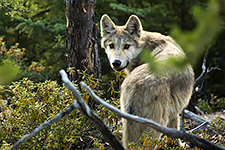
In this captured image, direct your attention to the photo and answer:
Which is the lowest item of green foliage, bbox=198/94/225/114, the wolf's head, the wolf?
green foliage, bbox=198/94/225/114

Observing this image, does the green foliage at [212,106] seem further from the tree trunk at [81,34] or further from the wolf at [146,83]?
the tree trunk at [81,34]

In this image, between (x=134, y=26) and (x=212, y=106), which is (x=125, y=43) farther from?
(x=212, y=106)

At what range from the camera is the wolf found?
305 cm

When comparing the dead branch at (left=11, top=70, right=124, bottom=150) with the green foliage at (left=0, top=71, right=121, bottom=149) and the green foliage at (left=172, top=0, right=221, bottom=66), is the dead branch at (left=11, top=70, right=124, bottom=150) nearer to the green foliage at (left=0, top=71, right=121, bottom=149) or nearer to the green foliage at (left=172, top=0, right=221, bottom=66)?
the green foliage at (left=0, top=71, right=121, bottom=149)

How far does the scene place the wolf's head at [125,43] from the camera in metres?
4.00

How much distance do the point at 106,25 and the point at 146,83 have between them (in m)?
1.78

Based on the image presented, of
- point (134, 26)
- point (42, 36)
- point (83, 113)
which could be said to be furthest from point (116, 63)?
point (42, 36)

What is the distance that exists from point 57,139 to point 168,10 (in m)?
6.56

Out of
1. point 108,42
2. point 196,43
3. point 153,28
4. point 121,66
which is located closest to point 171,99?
point 121,66

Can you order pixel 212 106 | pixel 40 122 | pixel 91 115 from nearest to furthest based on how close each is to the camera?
pixel 91 115, pixel 40 122, pixel 212 106

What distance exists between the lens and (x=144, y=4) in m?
8.82

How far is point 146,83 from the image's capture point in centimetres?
303

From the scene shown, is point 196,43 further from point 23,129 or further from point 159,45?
point 23,129

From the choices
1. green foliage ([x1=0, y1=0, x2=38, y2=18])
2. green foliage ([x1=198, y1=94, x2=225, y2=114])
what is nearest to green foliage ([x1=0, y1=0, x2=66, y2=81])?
green foliage ([x1=0, y1=0, x2=38, y2=18])
